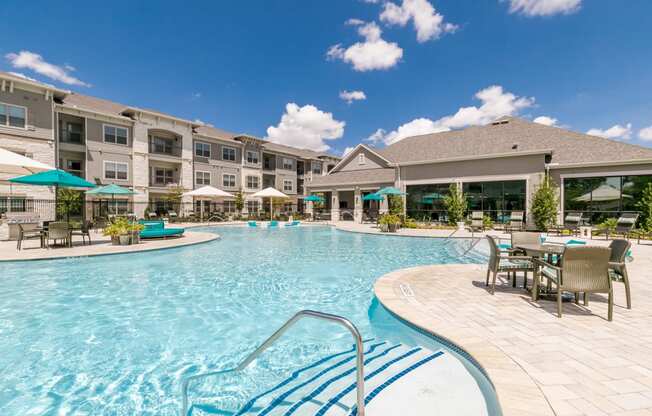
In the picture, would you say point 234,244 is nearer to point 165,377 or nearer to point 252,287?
point 252,287

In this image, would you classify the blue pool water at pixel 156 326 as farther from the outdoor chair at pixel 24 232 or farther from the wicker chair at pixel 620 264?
the wicker chair at pixel 620 264

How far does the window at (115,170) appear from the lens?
1003 inches

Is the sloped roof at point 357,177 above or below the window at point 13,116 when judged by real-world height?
below

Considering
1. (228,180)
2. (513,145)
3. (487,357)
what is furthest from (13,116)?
(513,145)

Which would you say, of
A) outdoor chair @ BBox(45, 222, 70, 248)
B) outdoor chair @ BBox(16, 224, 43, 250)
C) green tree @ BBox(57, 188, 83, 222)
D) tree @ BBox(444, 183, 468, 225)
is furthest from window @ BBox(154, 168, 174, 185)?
tree @ BBox(444, 183, 468, 225)

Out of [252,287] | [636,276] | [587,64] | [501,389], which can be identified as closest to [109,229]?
[252,287]

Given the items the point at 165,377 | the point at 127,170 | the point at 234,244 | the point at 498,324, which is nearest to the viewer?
the point at 165,377

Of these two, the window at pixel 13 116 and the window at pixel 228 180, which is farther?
the window at pixel 228 180

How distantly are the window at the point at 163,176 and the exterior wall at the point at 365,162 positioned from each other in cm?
1857

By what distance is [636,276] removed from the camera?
6.55 m

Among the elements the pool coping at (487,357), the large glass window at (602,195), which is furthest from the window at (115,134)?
the large glass window at (602,195)

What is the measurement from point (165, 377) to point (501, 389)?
11.9 feet

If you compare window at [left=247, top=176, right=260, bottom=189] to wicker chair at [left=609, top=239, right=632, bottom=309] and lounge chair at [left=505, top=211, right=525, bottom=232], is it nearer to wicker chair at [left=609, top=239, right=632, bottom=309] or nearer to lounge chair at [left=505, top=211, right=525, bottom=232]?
lounge chair at [left=505, top=211, right=525, bottom=232]

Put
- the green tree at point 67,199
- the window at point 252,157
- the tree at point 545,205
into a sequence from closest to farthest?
the tree at point 545,205, the green tree at point 67,199, the window at point 252,157
